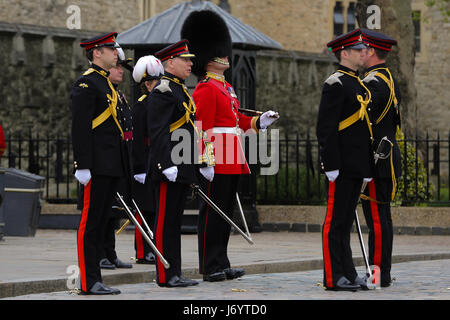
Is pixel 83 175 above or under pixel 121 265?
above

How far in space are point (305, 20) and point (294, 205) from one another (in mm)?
30765

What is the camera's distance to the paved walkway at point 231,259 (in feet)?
27.7

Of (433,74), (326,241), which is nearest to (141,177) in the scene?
(326,241)

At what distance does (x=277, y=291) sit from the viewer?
8.69 meters

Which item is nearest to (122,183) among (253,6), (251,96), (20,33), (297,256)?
(297,256)

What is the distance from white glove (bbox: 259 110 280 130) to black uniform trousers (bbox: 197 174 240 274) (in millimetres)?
546

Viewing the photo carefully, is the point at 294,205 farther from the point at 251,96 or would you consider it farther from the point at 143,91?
the point at 143,91

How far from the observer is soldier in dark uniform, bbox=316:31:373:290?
331 inches

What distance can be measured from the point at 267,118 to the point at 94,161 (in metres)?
2.03

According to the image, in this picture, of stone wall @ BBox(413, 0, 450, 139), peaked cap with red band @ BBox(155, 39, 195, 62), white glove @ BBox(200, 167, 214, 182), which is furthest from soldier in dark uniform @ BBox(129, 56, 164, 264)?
stone wall @ BBox(413, 0, 450, 139)

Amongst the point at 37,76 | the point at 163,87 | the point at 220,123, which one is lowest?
the point at 220,123

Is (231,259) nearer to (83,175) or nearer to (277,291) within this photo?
(277,291)

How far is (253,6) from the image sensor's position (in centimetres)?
4603

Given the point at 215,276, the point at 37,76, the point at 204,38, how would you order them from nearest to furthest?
the point at 215,276 < the point at 204,38 < the point at 37,76
